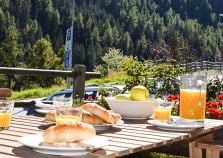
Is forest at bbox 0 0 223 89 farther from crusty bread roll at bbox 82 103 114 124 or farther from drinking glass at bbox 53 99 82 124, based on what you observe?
drinking glass at bbox 53 99 82 124

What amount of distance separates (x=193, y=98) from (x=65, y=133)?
0.94m

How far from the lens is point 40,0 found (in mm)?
99812

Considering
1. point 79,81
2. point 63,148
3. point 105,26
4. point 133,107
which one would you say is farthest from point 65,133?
point 105,26

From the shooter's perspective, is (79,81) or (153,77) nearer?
(79,81)

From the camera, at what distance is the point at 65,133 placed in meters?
1.44

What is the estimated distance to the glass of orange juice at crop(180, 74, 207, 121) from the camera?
220 cm

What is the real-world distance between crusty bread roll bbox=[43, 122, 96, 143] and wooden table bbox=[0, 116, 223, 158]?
0.07 m

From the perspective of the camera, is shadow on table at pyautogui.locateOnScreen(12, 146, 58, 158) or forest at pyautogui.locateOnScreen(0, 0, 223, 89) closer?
shadow on table at pyautogui.locateOnScreen(12, 146, 58, 158)

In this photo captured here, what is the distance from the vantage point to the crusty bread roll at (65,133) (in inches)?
56.5

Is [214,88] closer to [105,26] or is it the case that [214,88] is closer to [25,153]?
[25,153]

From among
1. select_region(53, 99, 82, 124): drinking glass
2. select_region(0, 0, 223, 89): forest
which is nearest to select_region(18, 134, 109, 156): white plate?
select_region(53, 99, 82, 124): drinking glass

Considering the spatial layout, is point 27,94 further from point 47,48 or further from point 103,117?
point 103,117

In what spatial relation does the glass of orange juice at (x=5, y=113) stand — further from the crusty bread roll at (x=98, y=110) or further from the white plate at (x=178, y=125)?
the white plate at (x=178, y=125)

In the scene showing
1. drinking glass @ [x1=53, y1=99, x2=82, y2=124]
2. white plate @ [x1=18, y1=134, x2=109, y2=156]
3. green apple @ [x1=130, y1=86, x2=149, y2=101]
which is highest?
green apple @ [x1=130, y1=86, x2=149, y2=101]
